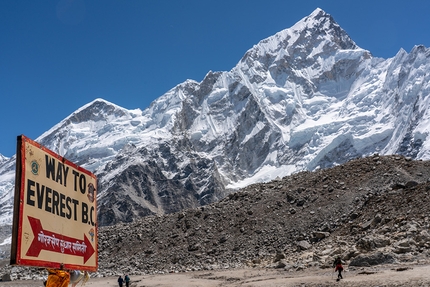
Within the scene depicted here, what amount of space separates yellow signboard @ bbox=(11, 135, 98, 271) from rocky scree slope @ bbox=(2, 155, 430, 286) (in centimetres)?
2285

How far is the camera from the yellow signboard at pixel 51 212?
205 inches

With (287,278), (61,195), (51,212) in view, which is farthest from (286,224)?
(51,212)

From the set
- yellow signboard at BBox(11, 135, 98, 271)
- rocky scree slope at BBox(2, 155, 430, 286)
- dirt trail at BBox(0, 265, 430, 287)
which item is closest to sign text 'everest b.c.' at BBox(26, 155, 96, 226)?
yellow signboard at BBox(11, 135, 98, 271)

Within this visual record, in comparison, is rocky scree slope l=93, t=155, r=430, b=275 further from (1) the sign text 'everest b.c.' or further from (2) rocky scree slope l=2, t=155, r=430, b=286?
(1) the sign text 'everest b.c.'

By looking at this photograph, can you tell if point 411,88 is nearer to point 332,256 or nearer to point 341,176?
point 341,176

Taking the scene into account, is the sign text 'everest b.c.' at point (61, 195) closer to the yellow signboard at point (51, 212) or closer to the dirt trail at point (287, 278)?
the yellow signboard at point (51, 212)

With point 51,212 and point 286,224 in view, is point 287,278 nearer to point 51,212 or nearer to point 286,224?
point 286,224

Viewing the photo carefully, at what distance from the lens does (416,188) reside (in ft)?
118

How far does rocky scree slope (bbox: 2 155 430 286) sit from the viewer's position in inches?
1277

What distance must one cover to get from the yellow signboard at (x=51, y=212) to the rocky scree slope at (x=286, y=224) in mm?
Result: 22854

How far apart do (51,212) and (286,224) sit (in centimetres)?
3782

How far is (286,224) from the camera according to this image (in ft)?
138

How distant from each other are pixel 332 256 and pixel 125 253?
2426 centimetres

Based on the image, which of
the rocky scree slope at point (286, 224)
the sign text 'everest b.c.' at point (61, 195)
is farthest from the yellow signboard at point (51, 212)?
the rocky scree slope at point (286, 224)
